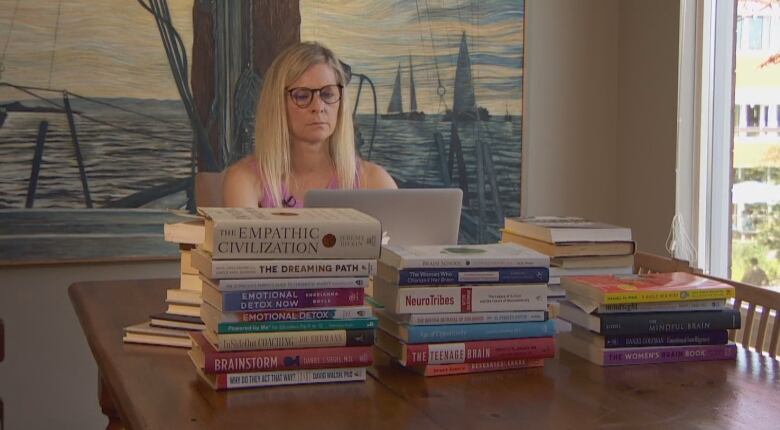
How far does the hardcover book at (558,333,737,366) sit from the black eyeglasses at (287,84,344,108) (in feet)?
5.74

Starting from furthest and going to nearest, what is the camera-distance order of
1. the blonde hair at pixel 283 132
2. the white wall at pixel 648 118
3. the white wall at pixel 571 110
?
the white wall at pixel 571 110
the white wall at pixel 648 118
the blonde hair at pixel 283 132

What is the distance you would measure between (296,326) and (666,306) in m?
0.64

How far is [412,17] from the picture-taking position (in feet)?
12.2

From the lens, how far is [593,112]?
13.2 ft

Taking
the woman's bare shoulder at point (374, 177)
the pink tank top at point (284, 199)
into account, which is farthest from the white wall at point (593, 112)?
the pink tank top at point (284, 199)

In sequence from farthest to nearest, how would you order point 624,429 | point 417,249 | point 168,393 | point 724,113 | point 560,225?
point 724,113
point 560,225
point 417,249
point 168,393
point 624,429

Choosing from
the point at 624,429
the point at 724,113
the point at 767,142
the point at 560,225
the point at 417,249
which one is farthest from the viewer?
the point at 724,113

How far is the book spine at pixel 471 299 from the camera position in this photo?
1.51 m

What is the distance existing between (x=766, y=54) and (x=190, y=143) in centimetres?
202

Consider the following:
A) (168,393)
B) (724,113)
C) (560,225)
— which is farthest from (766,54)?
(168,393)

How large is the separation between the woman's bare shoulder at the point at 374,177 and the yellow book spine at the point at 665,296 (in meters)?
1.77

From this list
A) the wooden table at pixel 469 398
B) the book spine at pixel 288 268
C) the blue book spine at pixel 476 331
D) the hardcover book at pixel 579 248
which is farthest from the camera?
the hardcover book at pixel 579 248

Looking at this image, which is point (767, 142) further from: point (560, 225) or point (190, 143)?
point (190, 143)

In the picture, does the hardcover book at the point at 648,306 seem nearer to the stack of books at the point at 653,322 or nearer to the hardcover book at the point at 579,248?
the stack of books at the point at 653,322
